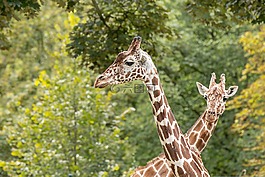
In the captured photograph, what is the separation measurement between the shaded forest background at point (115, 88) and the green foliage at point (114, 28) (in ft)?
0.05

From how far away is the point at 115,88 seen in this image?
21.7ft

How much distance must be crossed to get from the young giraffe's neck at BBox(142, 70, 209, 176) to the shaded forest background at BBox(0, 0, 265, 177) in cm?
36

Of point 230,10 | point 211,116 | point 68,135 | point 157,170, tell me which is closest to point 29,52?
point 68,135

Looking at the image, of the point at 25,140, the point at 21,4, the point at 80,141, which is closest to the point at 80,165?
the point at 80,141

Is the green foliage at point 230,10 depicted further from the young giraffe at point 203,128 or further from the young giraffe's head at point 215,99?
the young giraffe's head at point 215,99

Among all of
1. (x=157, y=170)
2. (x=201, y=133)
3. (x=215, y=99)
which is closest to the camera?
(x=157, y=170)

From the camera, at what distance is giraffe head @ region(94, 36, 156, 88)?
625 cm

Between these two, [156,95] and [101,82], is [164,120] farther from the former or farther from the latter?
[101,82]

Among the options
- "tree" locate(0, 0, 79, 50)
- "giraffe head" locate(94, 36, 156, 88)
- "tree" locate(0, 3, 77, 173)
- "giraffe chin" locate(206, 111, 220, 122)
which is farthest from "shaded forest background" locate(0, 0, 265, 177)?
"giraffe chin" locate(206, 111, 220, 122)

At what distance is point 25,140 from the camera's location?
44.7ft

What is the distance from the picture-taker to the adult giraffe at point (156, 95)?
6273mm

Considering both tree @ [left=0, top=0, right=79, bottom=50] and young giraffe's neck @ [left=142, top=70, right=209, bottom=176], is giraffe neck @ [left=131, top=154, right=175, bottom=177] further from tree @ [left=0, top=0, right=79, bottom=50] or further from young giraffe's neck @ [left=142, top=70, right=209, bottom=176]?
tree @ [left=0, top=0, right=79, bottom=50]

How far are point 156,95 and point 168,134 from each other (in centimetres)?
33

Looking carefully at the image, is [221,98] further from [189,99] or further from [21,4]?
[189,99]
